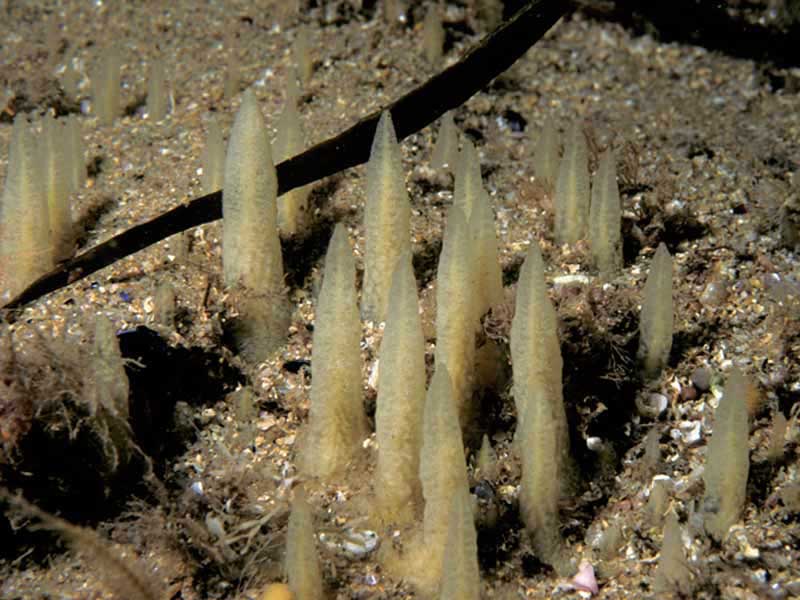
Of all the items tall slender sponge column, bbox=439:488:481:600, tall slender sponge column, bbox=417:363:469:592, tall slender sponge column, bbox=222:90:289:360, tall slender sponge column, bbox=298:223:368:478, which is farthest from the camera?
tall slender sponge column, bbox=222:90:289:360

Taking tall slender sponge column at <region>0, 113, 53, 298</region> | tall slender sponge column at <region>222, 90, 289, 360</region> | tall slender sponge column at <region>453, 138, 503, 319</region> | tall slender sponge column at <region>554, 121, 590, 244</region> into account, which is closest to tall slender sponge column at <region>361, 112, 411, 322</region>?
tall slender sponge column at <region>453, 138, 503, 319</region>

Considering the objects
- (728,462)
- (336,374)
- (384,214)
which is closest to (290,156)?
(384,214)

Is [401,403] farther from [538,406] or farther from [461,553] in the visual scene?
[461,553]

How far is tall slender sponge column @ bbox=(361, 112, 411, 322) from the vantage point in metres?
3.15

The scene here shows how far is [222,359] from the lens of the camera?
3.57 metres

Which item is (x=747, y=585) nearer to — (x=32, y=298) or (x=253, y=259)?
(x=253, y=259)

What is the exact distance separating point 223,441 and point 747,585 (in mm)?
2044

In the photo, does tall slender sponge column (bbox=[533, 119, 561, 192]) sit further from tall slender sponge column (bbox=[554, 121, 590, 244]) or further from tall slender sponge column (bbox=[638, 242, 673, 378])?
tall slender sponge column (bbox=[638, 242, 673, 378])

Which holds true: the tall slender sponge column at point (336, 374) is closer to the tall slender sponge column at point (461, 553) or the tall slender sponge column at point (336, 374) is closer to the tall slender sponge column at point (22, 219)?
the tall slender sponge column at point (461, 553)

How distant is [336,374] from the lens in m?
2.97

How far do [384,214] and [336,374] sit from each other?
70 centimetres

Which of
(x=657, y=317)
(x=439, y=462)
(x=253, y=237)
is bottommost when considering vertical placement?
(x=439, y=462)

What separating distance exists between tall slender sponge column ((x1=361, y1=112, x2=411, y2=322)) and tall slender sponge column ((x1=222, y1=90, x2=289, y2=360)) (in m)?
0.42

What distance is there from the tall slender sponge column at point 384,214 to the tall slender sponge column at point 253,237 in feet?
1.37
